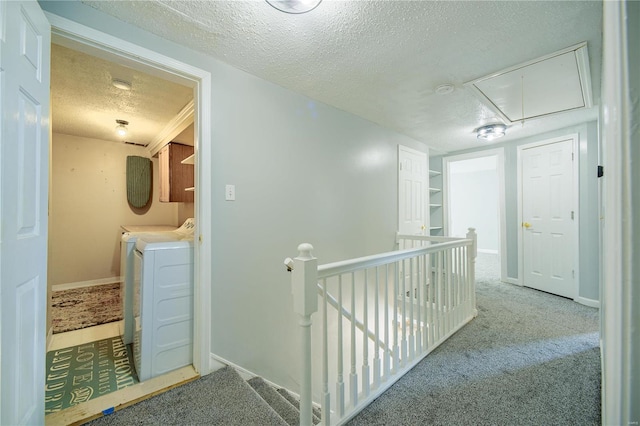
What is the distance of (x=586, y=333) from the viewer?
2301 millimetres

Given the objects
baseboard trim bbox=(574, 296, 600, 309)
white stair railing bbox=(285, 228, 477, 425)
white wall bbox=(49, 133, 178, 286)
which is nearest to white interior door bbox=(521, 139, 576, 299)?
baseboard trim bbox=(574, 296, 600, 309)

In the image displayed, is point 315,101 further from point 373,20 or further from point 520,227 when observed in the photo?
point 520,227

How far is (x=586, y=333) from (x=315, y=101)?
126 inches

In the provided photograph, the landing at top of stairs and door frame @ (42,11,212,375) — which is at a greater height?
door frame @ (42,11,212,375)

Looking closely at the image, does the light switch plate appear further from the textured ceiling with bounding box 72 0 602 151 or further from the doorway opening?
the textured ceiling with bounding box 72 0 602 151

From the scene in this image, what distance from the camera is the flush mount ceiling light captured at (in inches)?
51.2

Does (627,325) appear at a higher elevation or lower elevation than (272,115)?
lower

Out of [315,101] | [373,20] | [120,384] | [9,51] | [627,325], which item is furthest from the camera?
[315,101]

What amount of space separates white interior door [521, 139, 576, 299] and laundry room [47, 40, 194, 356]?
4.38 meters

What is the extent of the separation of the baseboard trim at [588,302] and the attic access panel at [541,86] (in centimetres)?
215

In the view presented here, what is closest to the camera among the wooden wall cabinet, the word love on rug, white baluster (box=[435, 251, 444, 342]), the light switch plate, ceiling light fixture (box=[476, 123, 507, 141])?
the word love on rug

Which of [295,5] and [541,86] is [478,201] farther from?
[295,5]

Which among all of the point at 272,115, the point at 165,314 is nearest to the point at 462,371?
the point at 165,314

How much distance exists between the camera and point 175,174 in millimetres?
3246
